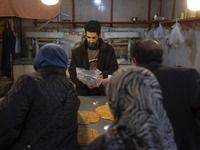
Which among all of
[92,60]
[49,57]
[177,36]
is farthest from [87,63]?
[177,36]

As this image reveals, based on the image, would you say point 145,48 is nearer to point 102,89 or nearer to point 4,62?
point 102,89

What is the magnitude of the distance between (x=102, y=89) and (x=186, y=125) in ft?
5.51

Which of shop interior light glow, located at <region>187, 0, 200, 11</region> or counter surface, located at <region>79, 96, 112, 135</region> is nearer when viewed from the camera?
counter surface, located at <region>79, 96, 112, 135</region>

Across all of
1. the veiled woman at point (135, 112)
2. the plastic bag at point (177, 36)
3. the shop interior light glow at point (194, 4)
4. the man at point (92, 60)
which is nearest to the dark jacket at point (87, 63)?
the man at point (92, 60)

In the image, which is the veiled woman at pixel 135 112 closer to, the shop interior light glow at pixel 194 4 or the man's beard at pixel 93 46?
the man's beard at pixel 93 46

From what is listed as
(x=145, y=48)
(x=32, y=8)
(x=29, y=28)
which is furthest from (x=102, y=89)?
(x=29, y=28)

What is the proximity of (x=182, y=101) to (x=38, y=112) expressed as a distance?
99cm

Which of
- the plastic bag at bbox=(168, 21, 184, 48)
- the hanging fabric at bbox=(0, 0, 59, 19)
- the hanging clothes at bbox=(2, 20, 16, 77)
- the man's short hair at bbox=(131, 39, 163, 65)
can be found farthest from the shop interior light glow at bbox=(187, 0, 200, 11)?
the hanging clothes at bbox=(2, 20, 16, 77)

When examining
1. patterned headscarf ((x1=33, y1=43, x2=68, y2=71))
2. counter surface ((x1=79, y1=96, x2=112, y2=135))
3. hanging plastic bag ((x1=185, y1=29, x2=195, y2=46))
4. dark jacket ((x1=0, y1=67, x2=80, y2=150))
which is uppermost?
hanging plastic bag ((x1=185, y1=29, x2=195, y2=46))

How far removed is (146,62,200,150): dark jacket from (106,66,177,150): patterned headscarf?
29 centimetres

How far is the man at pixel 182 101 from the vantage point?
3.97 feet

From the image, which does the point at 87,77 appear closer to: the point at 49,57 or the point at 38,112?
the point at 49,57

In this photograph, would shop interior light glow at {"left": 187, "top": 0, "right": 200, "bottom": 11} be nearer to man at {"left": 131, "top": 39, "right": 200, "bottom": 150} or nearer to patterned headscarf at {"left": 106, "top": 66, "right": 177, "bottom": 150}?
man at {"left": 131, "top": 39, "right": 200, "bottom": 150}

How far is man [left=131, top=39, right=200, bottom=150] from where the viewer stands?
47.7 inches
